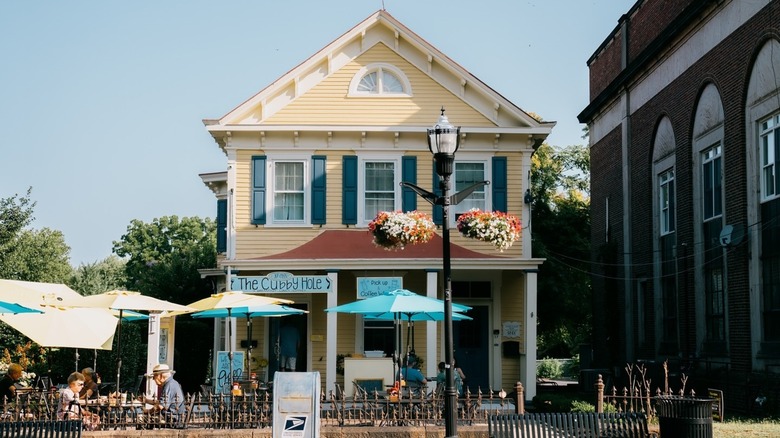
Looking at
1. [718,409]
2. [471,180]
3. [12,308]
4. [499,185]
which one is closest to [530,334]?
[499,185]

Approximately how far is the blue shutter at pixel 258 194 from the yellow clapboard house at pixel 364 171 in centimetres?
3

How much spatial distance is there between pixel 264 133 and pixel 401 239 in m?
5.43

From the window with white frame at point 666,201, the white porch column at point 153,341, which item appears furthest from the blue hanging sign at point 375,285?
the window with white frame at point 666,201

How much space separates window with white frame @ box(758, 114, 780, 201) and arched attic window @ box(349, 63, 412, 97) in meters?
8.97

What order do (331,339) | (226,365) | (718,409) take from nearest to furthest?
(718,409) < (226,365) < (331,339)

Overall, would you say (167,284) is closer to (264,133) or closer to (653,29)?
(264,133)

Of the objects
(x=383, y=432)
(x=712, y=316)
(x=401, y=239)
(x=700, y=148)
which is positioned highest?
(x=700, y=148)

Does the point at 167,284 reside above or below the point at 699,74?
below

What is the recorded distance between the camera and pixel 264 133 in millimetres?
25797

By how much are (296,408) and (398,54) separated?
575 inches

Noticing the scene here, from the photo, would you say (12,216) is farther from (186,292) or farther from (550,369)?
(550,369)

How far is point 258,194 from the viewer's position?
25.8m

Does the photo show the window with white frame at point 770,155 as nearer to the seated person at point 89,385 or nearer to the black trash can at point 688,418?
the black trash can at point 688,418

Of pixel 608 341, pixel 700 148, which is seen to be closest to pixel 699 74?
pixel 700 148
